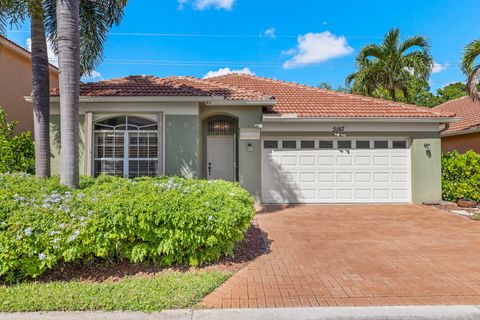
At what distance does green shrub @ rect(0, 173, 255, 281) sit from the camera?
4496mm

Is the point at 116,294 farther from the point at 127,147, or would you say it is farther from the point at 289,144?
the point at 289,144

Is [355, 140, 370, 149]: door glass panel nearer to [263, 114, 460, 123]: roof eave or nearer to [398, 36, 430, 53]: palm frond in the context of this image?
[263, 114, 460, 123]: roof eave

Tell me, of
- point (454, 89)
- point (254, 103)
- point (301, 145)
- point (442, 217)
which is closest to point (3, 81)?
point (254, 103)

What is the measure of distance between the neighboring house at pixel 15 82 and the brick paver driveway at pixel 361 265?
11.4 m

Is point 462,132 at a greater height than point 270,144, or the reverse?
point 462,132

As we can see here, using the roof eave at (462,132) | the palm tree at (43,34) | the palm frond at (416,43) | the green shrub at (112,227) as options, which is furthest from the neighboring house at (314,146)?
the palm frond at (416,43)

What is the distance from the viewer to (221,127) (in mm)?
12367

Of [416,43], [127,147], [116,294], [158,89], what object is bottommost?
[116,294]

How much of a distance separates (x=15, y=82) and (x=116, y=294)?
1270 centimetres

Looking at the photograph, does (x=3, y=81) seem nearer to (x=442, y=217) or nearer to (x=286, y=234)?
(x=286, y=234)

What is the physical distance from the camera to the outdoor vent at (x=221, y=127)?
40.5ft

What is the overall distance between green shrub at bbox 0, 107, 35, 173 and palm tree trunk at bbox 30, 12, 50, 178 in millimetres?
2488

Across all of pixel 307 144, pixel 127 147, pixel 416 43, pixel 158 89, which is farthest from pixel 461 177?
pixel 127 147

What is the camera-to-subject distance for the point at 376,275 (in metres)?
5.05
